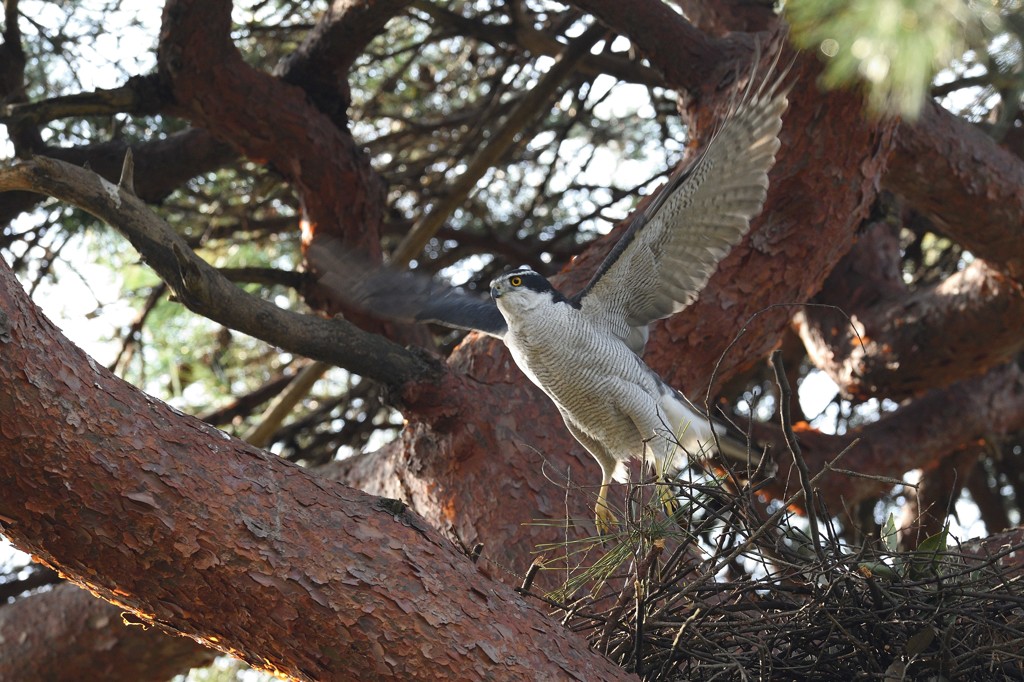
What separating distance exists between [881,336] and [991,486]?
2.27m

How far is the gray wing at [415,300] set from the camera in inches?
147

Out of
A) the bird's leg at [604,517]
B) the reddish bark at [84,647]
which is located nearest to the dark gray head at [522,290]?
the bird's leg at [604,517]

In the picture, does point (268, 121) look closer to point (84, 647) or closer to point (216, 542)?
point (84, 647)

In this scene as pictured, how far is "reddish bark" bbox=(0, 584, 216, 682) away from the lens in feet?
16.0

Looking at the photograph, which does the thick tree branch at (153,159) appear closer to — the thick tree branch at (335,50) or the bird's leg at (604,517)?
the thick tree branch at (335,50)

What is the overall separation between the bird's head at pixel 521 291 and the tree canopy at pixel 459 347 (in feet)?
1.27

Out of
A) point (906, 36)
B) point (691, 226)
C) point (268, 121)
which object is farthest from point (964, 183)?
point (906, 36)

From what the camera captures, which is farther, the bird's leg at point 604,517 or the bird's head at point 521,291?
the bird's head at point 521,291

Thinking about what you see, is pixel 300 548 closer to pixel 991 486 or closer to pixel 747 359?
pixel 747 359

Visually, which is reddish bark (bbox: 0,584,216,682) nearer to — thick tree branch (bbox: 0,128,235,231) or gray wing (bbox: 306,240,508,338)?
thick tree branch (bbox: 0,128,235,231)

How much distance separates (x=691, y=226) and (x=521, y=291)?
0.56 m

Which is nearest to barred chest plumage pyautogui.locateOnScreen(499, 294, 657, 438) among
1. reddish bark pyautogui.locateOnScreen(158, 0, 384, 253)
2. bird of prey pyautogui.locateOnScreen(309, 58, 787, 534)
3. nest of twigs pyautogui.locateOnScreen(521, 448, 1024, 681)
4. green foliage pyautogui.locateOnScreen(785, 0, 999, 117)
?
bird of prey pyautogui.locateOnScreen(309, 58, 787, 534)

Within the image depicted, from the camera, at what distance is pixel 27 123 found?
408cm

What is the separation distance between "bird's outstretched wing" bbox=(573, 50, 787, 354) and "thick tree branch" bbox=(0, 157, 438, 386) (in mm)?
751
